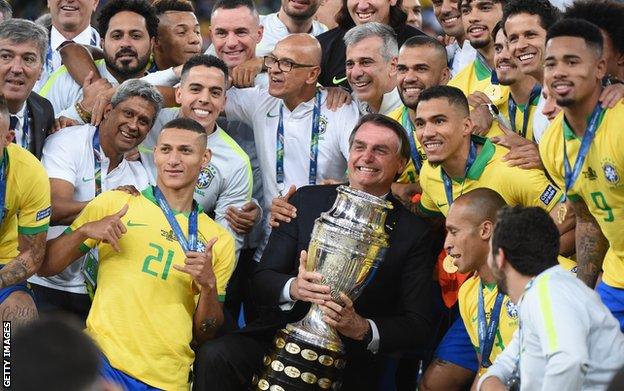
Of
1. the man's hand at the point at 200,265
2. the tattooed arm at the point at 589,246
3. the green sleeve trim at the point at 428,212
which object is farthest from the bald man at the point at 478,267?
the man's hand at the point at 200,265

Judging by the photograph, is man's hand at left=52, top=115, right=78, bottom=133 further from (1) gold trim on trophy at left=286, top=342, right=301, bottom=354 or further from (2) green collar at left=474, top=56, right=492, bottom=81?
(2) green collar at left=474, top=56, right=492, bottom=81

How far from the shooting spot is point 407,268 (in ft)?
22.8

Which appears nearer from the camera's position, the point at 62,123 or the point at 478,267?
the point at 478,267

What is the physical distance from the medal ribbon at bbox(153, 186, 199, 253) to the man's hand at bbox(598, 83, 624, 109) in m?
2.33

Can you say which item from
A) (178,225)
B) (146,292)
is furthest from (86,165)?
(146,292)

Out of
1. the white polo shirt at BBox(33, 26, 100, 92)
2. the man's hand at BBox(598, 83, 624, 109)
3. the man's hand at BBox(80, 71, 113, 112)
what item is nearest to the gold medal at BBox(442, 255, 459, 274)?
the man's hand at BBox(598, 83, 624, 109)

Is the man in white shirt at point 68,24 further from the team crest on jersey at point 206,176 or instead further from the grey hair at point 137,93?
the team crest on jersey at point 206,176

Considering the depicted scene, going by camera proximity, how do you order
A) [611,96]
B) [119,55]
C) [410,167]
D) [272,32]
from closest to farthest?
[611,96]
[410,167]
[119,55]
[272,32]

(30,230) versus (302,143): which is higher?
(302,143)

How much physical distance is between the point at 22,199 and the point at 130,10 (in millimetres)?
2176

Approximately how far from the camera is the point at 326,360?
6230 millimetres

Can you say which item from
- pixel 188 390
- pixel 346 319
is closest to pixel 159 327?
pixel 188 390

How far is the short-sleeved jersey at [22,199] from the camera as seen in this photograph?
6.73 meters

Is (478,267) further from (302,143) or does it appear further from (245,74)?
(245,74)
